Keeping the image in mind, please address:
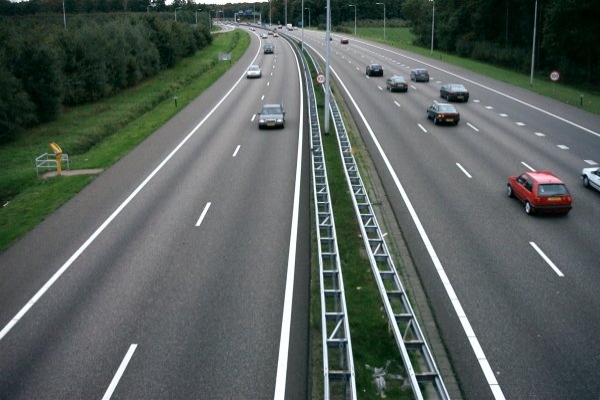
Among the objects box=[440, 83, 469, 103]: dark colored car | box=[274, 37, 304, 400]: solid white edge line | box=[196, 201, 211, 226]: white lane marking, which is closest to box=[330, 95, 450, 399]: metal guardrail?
box=[274, 37, 304, 400]: solid white edge line

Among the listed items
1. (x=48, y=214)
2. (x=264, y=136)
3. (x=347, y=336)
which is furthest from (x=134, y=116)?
(x=347, y=336)

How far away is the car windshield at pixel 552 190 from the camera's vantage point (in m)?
21.5

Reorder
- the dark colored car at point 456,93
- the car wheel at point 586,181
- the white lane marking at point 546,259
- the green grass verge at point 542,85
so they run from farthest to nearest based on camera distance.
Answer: the green grass verge at point 542,85 → the dark colored car at point 456,93 → the car wheel at point 586,181 → the white lane marking at point 546,259

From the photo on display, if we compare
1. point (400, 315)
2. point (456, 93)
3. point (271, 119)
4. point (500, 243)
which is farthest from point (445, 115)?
point (400, 315)

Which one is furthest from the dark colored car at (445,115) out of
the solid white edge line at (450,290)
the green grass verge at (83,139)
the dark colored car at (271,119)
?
the green grass verge at (83,139)

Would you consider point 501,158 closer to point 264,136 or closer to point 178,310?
point 264,136

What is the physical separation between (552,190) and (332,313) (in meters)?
12.1

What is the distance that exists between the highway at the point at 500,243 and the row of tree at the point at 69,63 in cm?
2204

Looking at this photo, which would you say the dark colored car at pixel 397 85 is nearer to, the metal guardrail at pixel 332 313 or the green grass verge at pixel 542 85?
the green grass verge at pixel 542 85

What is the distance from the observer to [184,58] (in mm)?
92125

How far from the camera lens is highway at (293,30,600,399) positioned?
1261cm

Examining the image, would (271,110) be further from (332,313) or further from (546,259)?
(332,313)

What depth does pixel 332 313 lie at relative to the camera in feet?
41.9

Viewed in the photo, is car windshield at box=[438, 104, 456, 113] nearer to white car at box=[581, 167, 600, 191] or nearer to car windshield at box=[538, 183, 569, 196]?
white car at box=[581, 167, 600, 191]
